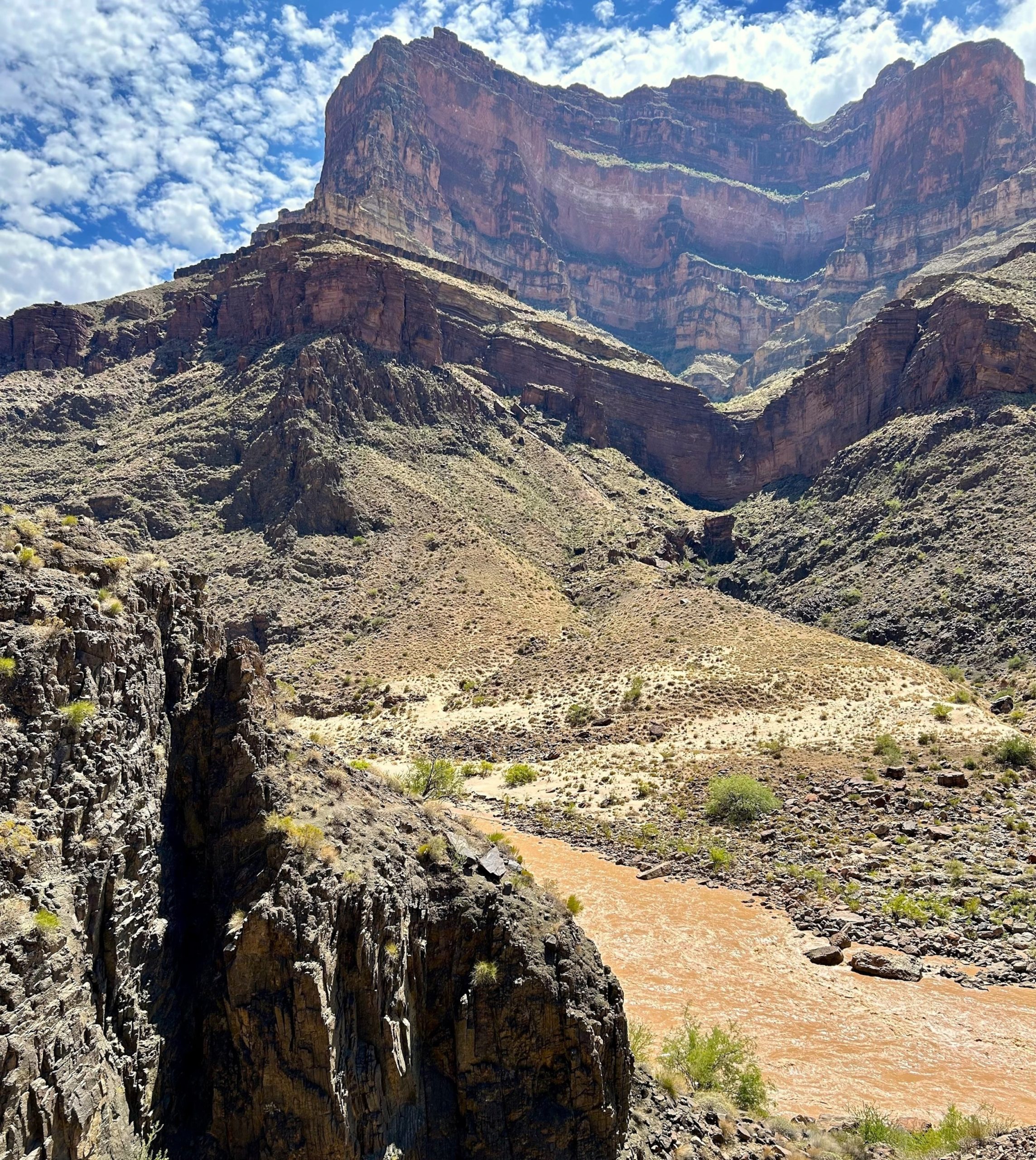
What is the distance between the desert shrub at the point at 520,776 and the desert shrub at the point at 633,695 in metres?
7.94

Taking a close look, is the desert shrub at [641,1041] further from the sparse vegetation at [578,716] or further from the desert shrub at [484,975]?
the sparse vegetation at [578,716]

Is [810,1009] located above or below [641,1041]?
below

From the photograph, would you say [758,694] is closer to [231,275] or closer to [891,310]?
[891,310]

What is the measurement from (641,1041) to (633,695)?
104 ft

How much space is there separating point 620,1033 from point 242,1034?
A: 5.59 m

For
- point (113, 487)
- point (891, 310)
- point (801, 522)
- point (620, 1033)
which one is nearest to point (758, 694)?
point (620, 1033)

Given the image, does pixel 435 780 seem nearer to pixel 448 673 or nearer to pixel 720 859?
pixel 720 859

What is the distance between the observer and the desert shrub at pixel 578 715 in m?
46.4

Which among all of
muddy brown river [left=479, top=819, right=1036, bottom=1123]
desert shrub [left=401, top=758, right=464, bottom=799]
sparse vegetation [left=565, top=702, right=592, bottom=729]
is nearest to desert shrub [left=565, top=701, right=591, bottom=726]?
sparse vegetation [left=565, top=702, right=592, bottom=729]

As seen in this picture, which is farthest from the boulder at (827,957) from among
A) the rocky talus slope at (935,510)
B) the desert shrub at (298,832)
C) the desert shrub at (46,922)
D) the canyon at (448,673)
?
the rocky talus slope at (935,510)

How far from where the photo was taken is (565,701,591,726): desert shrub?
46406 millimetres

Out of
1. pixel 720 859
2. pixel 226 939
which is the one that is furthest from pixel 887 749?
pixel 226 939

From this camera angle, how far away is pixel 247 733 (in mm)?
11133

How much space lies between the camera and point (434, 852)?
12.1 m
